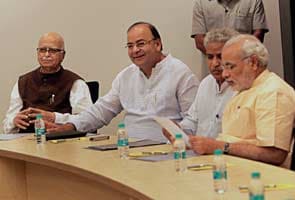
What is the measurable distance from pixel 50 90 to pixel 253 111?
1.97 m

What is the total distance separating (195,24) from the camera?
479cm

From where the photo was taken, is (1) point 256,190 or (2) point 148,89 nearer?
(1) point 256,190

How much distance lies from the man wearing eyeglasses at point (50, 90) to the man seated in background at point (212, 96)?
1064 millimetres

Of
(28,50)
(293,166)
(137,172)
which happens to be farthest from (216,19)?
(137,172)

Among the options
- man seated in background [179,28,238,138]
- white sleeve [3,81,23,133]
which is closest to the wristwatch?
man seated in background [179,28,238,138]

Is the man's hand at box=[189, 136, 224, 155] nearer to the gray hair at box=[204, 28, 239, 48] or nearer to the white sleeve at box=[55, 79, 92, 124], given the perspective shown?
the gray hair at box=[204, 28, 239, 48]

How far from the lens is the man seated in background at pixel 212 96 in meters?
3.15

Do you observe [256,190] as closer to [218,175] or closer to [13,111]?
[218,175]

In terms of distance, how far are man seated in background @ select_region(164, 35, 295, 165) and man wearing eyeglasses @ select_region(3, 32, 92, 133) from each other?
162cm

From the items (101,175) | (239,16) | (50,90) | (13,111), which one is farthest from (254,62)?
(13,111)

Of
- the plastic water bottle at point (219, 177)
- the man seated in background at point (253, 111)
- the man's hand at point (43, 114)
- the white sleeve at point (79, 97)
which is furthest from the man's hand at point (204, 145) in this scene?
the white sleeve at point (79, 97)

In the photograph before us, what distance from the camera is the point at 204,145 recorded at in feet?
8.54

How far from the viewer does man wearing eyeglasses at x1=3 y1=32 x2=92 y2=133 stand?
14.0 feet

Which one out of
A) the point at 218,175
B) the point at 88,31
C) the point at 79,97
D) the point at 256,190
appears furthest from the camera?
the point at 88,31
